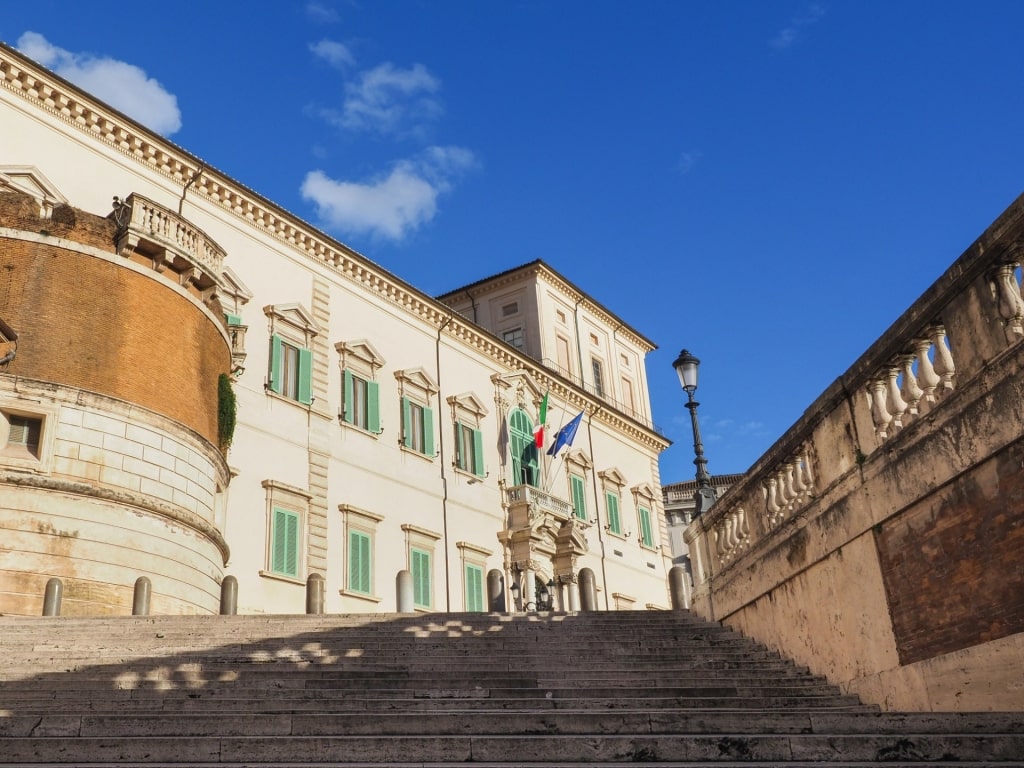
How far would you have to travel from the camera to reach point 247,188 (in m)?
25.7

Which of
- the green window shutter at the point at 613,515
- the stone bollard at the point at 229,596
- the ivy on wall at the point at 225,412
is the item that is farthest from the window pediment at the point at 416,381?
the stone bollard at the point at 229,596

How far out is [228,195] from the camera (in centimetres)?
2547

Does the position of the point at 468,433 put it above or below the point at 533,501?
above

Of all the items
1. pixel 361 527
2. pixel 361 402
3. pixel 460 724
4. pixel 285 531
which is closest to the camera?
pixel 460 724

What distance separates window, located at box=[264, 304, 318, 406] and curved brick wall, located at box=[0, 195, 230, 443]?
511cm

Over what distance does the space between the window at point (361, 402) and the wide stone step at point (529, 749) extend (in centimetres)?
2170

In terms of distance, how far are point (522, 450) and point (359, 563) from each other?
10106mm

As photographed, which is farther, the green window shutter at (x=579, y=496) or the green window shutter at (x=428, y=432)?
the green window shutter at (x=579, y=496)

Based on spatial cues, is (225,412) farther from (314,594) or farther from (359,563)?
(359,563)

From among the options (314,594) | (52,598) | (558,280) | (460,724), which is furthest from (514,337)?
(460,724)

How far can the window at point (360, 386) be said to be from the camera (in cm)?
2775

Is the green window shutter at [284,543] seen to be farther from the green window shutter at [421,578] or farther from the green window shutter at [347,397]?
the green window shutter at [421,578]

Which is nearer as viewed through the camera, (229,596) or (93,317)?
(93,317)

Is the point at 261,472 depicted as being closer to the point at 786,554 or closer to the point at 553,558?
the point at 553,558
